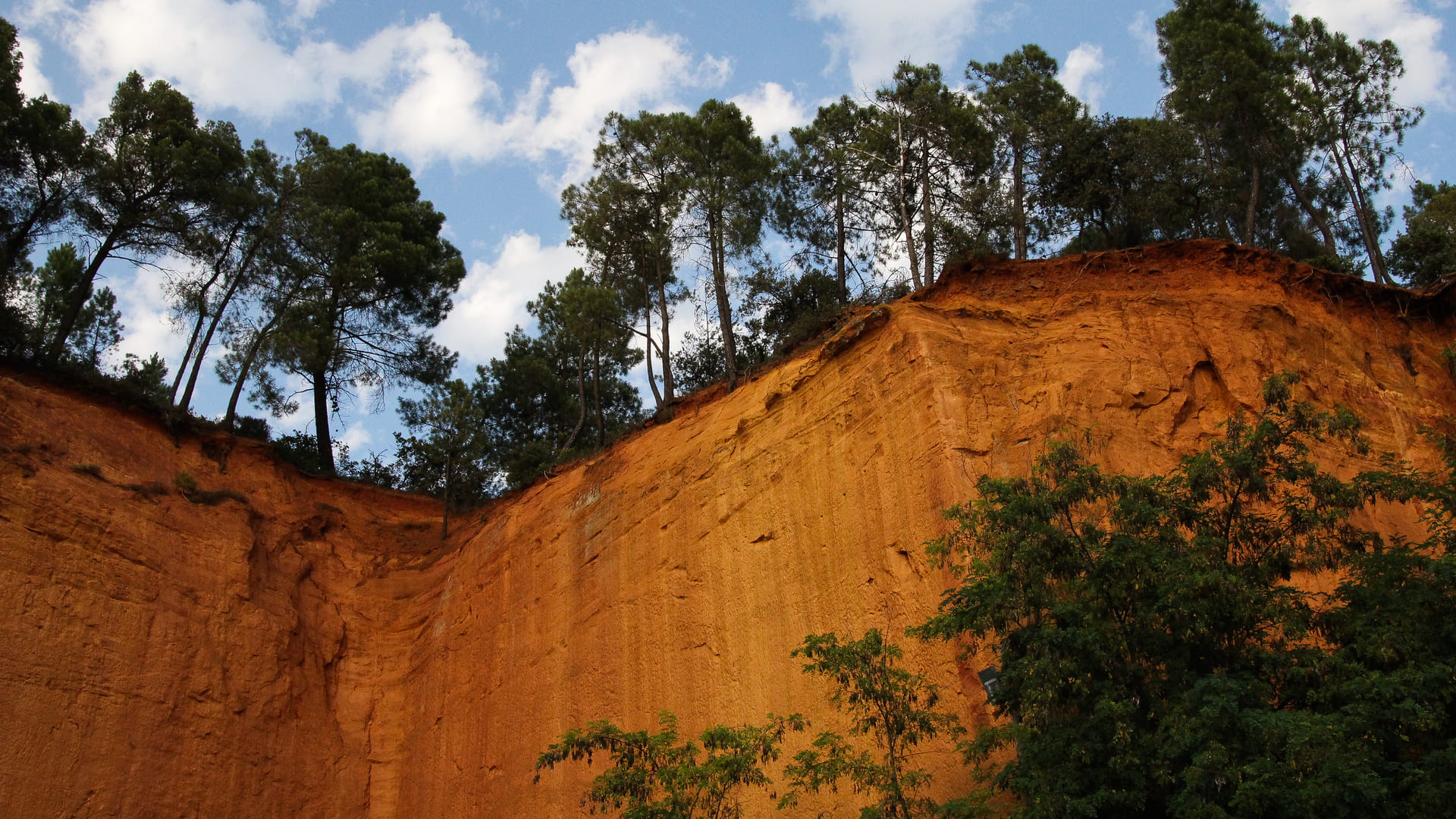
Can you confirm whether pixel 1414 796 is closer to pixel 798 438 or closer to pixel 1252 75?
pixel 798 438

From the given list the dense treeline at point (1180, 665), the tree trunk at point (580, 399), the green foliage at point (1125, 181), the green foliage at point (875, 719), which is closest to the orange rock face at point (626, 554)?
the green foliage at point (875, 719)

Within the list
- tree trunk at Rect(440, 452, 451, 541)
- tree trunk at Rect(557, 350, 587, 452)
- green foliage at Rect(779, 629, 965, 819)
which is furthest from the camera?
tree trunk at Rect(557, 350, 587, 452)

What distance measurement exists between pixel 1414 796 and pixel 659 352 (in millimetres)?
19405

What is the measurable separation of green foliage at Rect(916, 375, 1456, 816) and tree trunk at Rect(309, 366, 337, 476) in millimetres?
18460

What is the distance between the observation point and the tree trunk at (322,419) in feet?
84.4

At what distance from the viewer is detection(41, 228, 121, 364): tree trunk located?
69.6 feet

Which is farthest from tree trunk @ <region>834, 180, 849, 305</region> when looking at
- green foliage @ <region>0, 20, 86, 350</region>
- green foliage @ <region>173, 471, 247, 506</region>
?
green foliage @ <region>0, 20, 86, 350</region>

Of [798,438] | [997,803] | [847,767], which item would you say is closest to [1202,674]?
[997,803]

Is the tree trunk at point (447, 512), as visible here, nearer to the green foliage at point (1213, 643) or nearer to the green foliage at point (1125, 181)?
the green foliage at point (1125, 181)

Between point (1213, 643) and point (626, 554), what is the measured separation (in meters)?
10.6

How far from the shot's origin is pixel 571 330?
84.4ft

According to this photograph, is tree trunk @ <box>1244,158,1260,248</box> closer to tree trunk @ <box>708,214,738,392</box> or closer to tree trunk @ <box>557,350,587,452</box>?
tree trunk @ <box>708,214,738,392</box>

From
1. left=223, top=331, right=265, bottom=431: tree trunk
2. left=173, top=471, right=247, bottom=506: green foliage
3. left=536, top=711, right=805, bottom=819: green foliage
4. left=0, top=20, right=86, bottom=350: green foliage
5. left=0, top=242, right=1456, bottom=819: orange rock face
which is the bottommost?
left=536, top=711, right=805, bottom=819: green foliage

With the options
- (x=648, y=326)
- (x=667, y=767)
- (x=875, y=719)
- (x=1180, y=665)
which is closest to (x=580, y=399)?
(x=648, y=326)
